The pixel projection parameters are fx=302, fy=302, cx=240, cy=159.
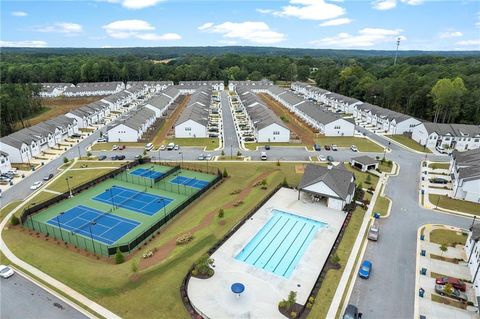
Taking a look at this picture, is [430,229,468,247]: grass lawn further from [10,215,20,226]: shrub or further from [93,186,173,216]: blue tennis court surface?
[10,215,20,226]: shrub

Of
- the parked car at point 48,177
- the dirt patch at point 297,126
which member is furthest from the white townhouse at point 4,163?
the dirt patch at point 297,126

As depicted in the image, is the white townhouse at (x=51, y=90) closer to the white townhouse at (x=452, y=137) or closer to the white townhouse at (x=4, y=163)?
the white townhouse at (x=4, y=163)

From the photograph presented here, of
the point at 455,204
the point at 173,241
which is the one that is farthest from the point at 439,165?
the point at 173,241

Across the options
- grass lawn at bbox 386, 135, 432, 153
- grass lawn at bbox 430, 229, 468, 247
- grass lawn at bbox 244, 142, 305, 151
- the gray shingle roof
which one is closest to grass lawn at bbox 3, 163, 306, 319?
the gray shingle roof

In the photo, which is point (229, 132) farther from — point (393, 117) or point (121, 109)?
point (121, 109)

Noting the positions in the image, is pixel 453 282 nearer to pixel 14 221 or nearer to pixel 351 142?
pixel 351 142
